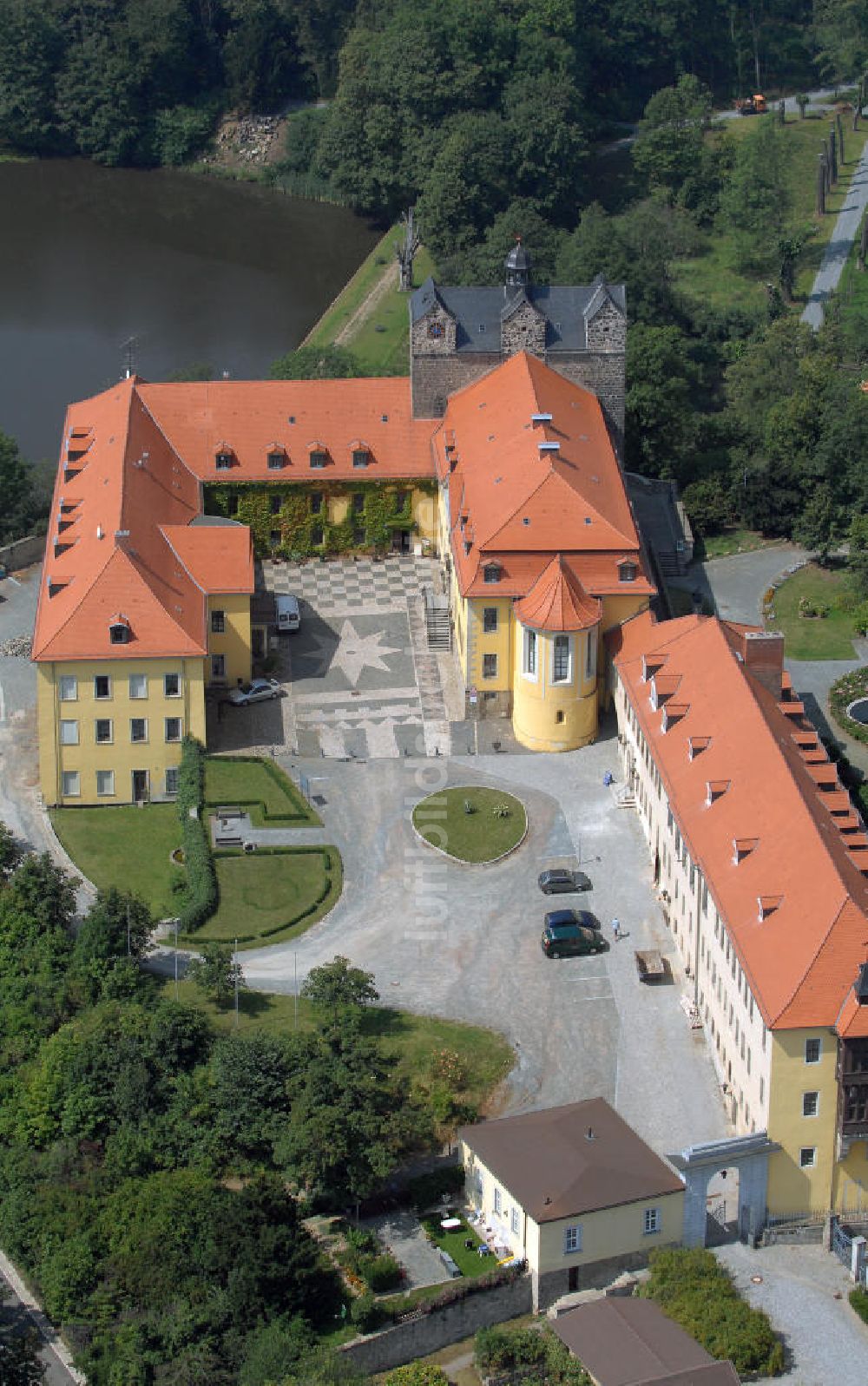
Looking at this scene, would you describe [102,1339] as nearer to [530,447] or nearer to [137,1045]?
[137,1045]

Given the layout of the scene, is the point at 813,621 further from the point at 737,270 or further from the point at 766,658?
the point at 737,270

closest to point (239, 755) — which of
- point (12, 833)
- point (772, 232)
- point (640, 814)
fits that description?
point (12, 833)

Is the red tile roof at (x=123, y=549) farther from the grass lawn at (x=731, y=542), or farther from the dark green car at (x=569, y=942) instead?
the grass lawn at (x=731, y=542)

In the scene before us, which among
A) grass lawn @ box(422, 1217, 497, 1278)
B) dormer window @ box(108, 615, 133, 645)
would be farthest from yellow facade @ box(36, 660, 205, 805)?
grass lawn @ box(422, 1217, 497, 1278)

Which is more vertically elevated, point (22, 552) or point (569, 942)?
point (22, 552)

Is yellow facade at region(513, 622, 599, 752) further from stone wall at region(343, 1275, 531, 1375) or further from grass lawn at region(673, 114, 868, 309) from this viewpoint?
grass lawn at region(673, 114, 868, 309)

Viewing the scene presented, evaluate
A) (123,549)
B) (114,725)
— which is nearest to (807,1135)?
(114,725)

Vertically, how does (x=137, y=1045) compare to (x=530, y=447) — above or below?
below
